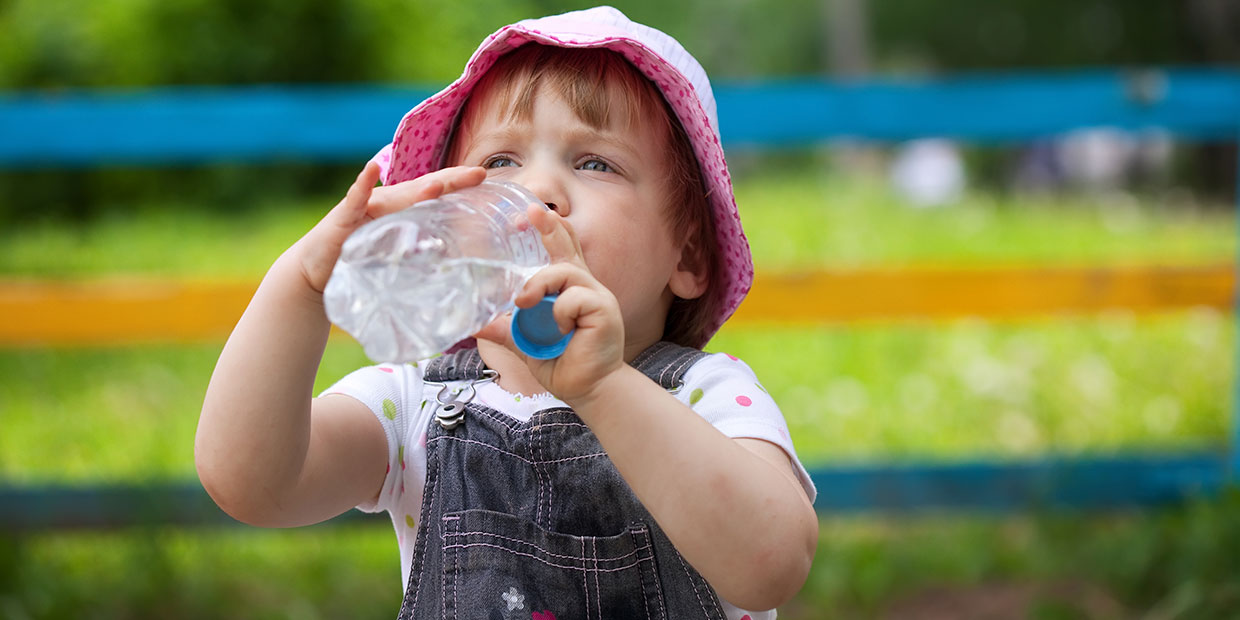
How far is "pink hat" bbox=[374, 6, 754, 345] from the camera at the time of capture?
141 cm

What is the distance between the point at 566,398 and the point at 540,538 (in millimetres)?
257

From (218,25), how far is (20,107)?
9600 mm

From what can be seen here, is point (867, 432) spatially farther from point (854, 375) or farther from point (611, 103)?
point (611, 103)

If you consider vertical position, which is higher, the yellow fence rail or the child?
the child

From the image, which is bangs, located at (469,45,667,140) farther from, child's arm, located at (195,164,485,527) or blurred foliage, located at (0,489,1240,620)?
blurred foliage, located at (0,489,1240,620)

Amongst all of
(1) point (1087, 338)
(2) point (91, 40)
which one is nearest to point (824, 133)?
(1) point (1087, 338)

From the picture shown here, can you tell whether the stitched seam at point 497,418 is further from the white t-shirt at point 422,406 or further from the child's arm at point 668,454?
the child's arm at point 668,454

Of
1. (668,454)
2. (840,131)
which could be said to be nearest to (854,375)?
(840,131)

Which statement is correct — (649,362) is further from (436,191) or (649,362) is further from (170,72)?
(170,72)

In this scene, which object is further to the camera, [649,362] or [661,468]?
[649,362]

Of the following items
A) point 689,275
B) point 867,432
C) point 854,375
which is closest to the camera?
point 689,275

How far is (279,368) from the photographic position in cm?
123

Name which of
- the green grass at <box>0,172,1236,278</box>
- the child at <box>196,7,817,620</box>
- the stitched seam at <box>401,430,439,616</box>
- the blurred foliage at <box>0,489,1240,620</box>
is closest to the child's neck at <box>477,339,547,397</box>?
the child at <box>196,7,817,620</box>

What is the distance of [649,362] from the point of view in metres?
1.44
